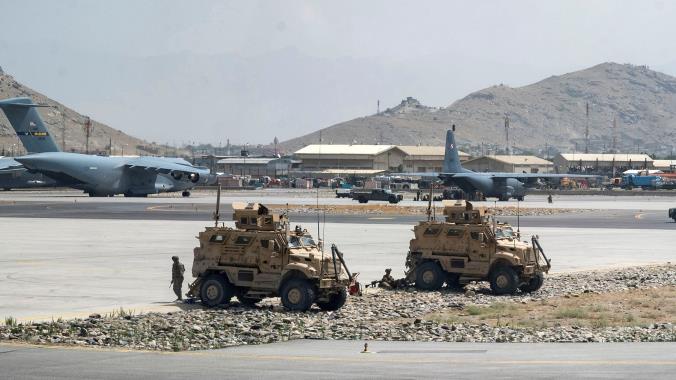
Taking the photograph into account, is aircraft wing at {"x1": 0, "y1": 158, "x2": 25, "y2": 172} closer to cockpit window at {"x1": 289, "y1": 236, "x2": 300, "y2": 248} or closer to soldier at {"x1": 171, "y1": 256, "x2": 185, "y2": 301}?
soldier at {"x1": 171, "y1": 256, "x2": 185, "y2": 301}

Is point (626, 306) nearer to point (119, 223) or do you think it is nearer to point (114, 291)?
point (114, 291)

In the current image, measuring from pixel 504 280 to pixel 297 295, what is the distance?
7.80 meters

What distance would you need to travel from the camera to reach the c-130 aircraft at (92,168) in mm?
114562

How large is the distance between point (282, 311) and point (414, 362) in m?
8.34

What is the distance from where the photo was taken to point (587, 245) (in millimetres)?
54656

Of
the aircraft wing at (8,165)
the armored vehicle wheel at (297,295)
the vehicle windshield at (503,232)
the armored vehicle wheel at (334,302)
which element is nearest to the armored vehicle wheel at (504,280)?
the vehicle windshield at (503,232)

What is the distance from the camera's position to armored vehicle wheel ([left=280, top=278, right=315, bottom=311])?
2764cm

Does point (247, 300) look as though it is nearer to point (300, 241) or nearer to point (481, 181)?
point (300, 241)

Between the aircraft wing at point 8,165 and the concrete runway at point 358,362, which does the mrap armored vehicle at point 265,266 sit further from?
the aircraft wing at point 8,165

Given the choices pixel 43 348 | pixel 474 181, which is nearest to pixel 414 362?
pixel 43 348

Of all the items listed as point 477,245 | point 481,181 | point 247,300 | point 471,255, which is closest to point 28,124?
point 481,181

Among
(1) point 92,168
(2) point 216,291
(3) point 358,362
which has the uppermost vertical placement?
(1) point 92,168

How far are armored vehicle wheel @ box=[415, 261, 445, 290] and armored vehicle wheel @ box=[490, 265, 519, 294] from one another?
5.06ft

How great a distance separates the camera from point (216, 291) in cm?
2867
